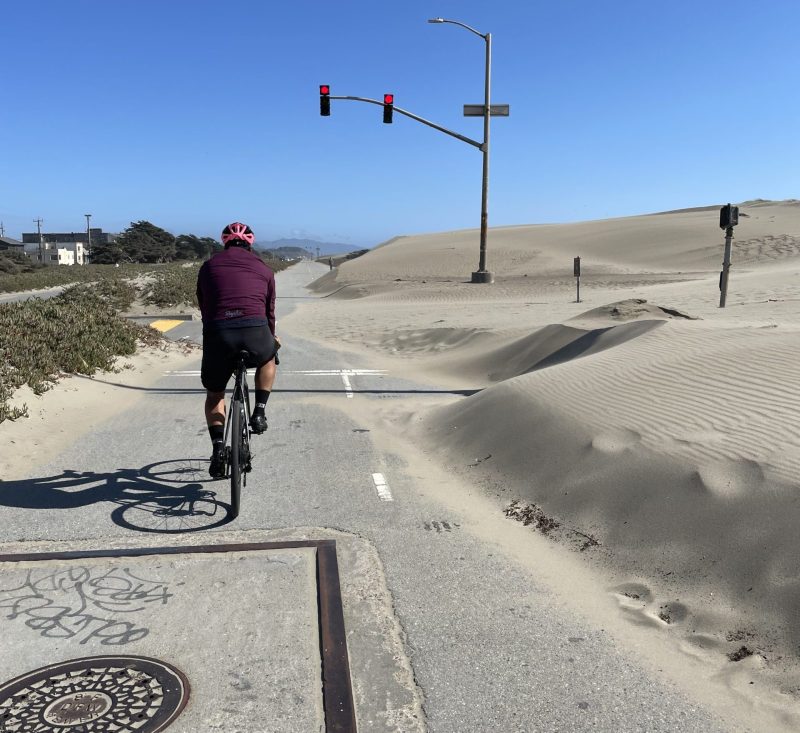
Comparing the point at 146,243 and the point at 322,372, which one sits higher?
the point at 146,243

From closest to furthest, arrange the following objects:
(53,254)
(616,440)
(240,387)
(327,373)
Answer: (240,387)
(616,440)
(327,373)
(53,254)

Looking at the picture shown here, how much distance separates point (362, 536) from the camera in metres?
4.82

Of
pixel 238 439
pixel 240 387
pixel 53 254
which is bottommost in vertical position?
pixel 238 439

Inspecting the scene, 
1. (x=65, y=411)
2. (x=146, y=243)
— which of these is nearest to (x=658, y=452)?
(x=65, y=411)

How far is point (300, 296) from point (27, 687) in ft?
112

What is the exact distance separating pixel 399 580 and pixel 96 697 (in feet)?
5.60

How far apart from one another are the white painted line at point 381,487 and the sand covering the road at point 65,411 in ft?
9.30

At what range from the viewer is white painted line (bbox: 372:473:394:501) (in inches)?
223

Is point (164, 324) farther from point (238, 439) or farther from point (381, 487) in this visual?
point (238, 439)

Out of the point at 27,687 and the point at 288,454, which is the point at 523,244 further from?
the point at 27,687

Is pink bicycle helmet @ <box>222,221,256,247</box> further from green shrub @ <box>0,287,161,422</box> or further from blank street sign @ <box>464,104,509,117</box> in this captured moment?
blank street sign @ <box>464,104,509,117</box>

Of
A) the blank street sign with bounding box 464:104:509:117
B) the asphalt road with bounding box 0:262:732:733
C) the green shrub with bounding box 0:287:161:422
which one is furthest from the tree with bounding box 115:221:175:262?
the asphalt road with bounding box 0:262:732:733

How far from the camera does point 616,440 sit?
5742 mm

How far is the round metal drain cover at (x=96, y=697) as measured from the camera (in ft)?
9.26
